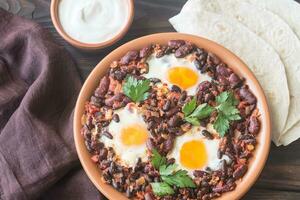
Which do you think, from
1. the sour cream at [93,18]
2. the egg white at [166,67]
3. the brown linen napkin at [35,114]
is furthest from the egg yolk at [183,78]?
the brown linen napkin at [35,114]

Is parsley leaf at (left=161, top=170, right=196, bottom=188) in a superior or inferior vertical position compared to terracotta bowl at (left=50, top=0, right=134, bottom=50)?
inferior

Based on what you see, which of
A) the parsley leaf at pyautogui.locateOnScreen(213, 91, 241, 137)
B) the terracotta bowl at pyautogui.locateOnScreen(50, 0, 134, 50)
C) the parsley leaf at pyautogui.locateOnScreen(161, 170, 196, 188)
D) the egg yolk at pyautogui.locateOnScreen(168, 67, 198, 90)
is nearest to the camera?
the parsley leaf at pyautogui.locateOnScreen(161, 170, 196, 188)

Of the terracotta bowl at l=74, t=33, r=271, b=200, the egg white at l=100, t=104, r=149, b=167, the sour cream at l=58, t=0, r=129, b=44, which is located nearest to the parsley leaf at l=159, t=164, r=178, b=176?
the egg white at l=100, t=104, r=149, b=167

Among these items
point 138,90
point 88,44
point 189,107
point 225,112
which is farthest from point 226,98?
point 88,44

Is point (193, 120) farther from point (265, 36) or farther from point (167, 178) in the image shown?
point (265, 36)

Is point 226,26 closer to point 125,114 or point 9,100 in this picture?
point 125,114

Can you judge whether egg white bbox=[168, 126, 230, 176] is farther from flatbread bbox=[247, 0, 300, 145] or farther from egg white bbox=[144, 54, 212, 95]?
flatbread bbox=[247, 0, 300, 145]
